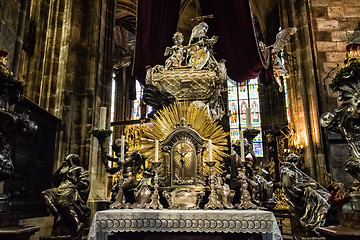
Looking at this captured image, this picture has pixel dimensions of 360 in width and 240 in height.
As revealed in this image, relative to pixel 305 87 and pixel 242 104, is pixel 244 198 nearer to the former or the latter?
pixel 305 87

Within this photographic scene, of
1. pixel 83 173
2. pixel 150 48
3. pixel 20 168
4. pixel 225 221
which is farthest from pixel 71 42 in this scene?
pixel 225 221

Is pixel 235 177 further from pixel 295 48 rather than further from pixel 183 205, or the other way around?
pixel 295 48

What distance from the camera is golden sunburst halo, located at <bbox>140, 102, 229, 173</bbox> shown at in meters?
4.05

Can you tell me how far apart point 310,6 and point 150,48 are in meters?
3.77

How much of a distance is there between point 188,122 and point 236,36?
2807 millimetres

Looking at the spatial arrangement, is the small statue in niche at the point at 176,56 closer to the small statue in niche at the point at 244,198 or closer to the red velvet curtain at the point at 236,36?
the red velvet curtain at the point at 236,36

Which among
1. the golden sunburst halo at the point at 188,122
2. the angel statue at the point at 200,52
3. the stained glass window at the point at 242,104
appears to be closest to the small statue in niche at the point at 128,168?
the golden sunburst halo at the point at 188,122

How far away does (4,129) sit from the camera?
2447mm

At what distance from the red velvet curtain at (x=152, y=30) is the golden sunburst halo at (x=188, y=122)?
2205 millimetres

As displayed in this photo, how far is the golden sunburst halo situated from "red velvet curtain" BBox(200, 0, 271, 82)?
2238 mm

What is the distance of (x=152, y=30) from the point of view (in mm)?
6383

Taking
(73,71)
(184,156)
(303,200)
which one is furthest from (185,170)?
(73,71)

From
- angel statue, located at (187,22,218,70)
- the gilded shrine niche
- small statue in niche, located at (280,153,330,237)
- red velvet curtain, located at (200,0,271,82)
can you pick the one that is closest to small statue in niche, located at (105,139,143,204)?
the gilded shrine niche

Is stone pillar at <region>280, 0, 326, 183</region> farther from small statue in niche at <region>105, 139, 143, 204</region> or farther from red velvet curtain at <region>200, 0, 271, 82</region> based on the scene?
small statue in niche at <region>105, 139, 143, 204</region>
